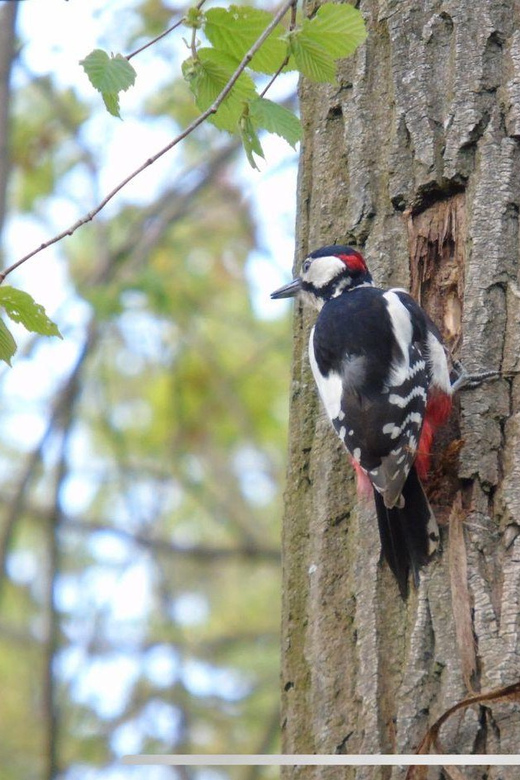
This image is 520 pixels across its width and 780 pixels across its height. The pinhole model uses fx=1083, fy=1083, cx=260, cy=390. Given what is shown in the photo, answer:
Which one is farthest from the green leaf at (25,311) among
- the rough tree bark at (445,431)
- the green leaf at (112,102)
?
the rough tree bark at (445,431)

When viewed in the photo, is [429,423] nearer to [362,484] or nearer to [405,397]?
[405,397]

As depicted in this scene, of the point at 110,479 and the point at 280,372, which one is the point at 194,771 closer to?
the point at 110,479

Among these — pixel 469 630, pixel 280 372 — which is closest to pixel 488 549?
pixel 469 630

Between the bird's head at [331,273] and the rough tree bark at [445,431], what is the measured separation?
4cm

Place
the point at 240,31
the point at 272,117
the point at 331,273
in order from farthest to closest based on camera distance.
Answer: the point at 331,273
the point at 272,117
the point at 240,31

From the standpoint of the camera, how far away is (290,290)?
3.33 m

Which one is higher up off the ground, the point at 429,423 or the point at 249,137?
the point at 249,137

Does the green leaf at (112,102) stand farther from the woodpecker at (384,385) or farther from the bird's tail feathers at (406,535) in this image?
the bird's tail feathers at (406,535)

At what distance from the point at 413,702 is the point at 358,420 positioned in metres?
0.75

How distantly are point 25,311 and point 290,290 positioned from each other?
1.41 m

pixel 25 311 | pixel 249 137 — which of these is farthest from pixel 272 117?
pixel 25 311

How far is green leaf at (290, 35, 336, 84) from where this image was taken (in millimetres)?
2084

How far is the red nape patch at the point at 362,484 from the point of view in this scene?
8.59ft

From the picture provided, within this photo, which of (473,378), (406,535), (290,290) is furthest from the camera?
(290,290)
